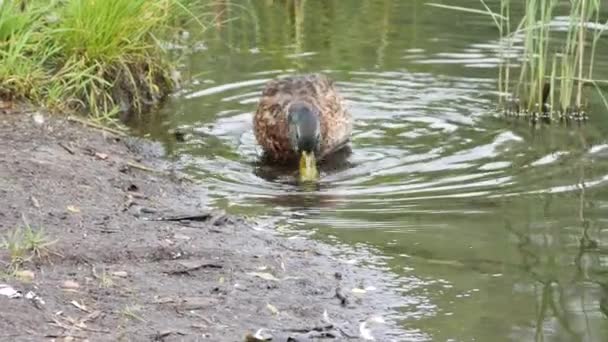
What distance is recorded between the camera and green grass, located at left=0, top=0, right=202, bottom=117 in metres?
8.44

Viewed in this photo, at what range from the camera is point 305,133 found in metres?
8.72

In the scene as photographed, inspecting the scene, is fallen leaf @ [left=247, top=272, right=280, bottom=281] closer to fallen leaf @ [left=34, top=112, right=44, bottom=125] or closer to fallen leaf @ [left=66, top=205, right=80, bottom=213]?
fallen leaf @ [left=66, top=205, right=80, bottom=213]

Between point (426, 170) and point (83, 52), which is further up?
point (83, 52)

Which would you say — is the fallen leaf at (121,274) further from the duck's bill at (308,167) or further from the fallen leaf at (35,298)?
the duck's bill at (308,167)

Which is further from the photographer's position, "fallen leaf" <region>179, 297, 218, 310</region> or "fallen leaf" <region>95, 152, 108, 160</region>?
"fallen leaf" <region>95, 152, 108, 160</region>

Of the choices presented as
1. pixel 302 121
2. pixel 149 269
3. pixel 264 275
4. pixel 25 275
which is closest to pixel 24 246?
pixel 25 275

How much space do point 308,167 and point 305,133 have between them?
0.31 m

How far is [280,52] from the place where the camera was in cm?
1177

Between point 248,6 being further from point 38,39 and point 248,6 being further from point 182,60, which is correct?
point 38,39

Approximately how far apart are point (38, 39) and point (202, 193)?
1895mm

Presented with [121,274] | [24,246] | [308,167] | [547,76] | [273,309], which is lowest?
[308,167]

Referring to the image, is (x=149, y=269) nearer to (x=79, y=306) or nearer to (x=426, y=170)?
(x=79, y=306)

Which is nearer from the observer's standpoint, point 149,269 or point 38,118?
point 149,269

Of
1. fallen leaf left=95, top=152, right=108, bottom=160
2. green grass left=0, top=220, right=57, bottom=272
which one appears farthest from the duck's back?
green grass left=0, top=220, right=57, bottom=272
